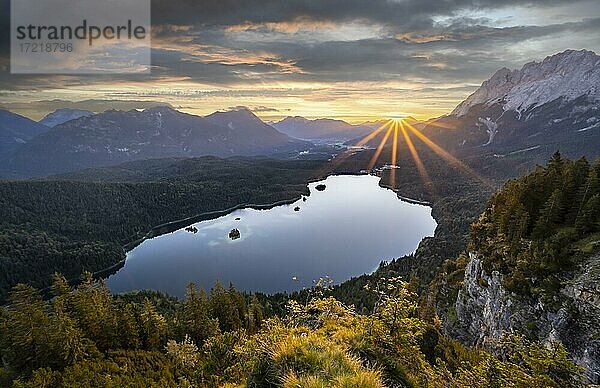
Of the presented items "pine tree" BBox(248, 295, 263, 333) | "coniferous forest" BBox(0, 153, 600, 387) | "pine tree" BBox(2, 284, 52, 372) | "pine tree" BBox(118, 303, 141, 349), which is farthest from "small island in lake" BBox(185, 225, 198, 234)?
"pine tree" BBox(2, 284, 52, 372)

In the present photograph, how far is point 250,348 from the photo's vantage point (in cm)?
1048

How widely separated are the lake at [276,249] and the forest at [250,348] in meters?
48.3

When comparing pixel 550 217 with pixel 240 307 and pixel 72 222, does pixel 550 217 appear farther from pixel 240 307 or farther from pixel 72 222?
pixel 72 222

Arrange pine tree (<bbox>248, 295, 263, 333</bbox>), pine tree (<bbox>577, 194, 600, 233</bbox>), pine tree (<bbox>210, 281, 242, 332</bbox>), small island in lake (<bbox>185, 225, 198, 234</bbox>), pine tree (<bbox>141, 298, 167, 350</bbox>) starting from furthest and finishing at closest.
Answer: small island in lake (<bbox>185, 225, 198, 234</bbox>) < pine tree (<bbox>210, 281, 242, 332</bbox>) < pine tree (<bbox>248, 295, 263, 333</bbox>) < pine tree (<bbox>141, 298, 167, 350</bbox>) < pine tree (<bbox>577, 194, 600, 233</bbox>)

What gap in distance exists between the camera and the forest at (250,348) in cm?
813

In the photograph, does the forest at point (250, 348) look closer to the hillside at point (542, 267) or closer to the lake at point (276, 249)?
the hillside at point (542, 267)

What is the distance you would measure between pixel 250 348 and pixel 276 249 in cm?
11222

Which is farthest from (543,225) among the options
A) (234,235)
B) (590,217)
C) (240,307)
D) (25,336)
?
(234,235)

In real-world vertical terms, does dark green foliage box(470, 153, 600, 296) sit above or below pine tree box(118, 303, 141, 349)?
above

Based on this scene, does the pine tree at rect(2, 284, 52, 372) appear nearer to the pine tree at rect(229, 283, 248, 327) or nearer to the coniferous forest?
the coniferous forest

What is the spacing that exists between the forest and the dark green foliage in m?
4.96

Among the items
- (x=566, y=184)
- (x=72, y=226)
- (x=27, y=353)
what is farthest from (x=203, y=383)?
(x=72, y=226)

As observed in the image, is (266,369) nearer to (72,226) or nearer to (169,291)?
(169,291)

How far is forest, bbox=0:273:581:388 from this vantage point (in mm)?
8133
